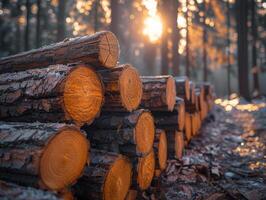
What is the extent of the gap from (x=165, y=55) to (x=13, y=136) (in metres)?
11.7

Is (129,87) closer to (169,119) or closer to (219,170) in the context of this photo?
(169,119)

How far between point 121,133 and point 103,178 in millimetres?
760

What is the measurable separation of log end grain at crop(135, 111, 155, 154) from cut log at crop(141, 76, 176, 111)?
722 millimetres

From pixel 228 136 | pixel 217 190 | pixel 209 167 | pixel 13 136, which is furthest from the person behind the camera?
pixel 228 136

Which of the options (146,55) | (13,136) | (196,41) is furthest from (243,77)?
(13,136)

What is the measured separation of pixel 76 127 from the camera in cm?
310

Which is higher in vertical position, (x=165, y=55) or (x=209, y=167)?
(x=165, y=55)

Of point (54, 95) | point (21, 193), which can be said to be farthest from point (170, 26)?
point (21, 193)

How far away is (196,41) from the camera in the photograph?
75.9 feet

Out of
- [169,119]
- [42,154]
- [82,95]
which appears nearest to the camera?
[42,154]

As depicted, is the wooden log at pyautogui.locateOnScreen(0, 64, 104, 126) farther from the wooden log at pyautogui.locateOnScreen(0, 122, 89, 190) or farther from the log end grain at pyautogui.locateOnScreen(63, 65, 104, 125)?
the wooden log at pyautogui.locateOnScreen(0, 122, 89, 190)

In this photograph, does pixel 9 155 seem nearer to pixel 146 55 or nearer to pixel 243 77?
pixel 243 77

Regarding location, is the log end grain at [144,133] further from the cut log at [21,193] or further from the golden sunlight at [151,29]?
the golden sunlight at [151,29]

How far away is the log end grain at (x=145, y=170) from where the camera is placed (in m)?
4.21
